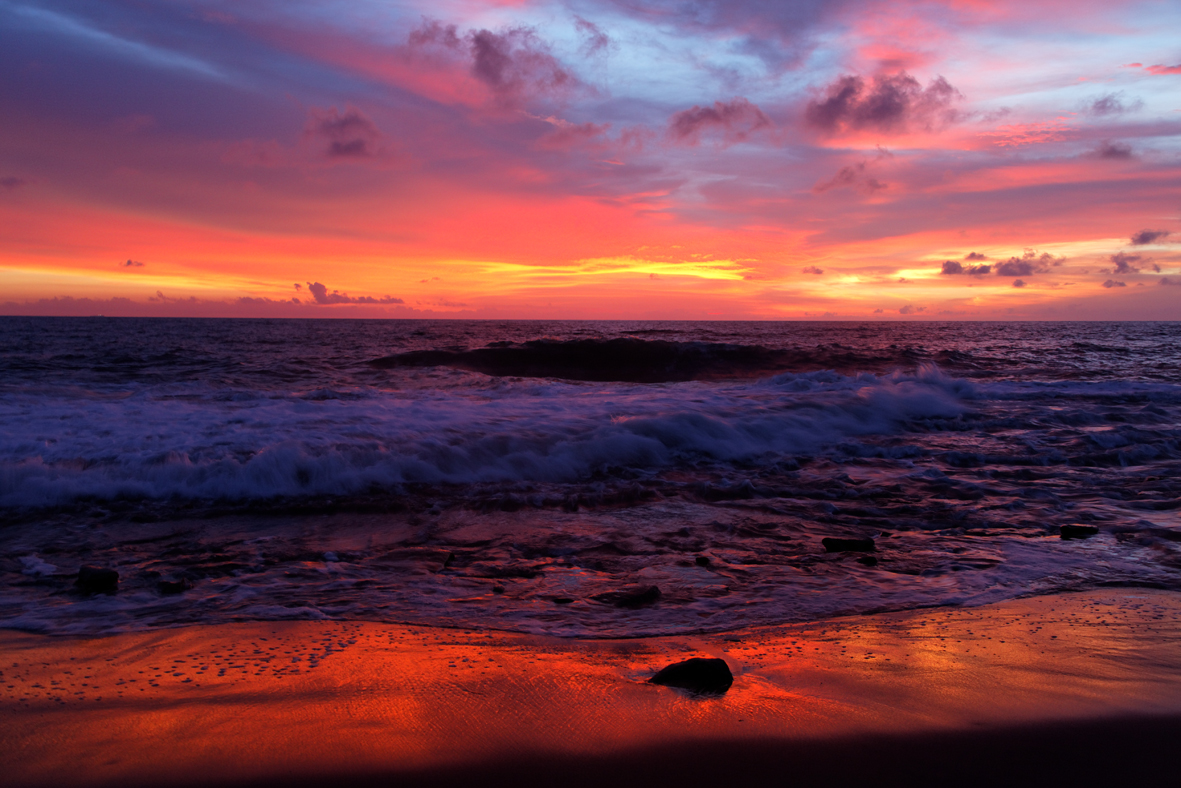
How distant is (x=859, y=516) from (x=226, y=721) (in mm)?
4988

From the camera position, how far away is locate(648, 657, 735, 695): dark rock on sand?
103 inches

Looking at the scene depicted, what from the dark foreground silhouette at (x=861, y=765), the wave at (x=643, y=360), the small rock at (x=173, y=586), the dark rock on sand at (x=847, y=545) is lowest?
the small rock at (x=173, y=586)

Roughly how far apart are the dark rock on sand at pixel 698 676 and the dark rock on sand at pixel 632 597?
0.91 m

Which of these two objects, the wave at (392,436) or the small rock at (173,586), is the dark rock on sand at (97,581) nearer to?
the small rock at (173,586)

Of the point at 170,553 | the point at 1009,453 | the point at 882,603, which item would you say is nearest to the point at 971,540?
the point at 882,603

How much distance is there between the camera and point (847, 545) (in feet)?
15.2

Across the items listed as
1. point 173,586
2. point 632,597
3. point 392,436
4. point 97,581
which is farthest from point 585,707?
point 392,436

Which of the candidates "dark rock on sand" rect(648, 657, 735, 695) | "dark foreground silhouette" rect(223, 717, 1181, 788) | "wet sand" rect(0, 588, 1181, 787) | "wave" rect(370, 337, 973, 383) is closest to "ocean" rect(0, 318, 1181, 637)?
"wet sand" rect(0, 588, 1181, 787)

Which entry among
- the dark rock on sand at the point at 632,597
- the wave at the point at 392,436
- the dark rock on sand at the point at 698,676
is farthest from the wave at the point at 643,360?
the dark rock on sand at the point at 698,676

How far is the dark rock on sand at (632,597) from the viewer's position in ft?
11.9

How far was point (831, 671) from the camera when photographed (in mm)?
2805

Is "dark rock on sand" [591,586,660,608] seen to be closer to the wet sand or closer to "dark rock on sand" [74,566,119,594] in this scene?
the wet sand

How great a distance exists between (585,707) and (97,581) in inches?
122

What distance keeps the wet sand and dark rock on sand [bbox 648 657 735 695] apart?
0.06 m
